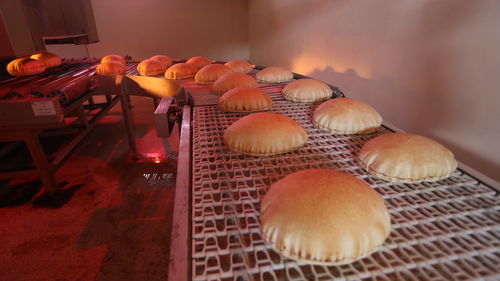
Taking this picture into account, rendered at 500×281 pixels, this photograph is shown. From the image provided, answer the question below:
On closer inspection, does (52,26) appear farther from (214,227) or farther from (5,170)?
(214,227)

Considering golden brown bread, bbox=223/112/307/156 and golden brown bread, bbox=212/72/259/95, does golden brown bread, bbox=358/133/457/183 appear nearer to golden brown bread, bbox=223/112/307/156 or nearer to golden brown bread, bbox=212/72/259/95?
golden brown bread, bbox=223/112/307/156

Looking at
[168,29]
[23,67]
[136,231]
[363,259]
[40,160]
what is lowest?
[136,231]

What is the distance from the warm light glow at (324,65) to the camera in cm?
220

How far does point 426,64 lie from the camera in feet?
5.11

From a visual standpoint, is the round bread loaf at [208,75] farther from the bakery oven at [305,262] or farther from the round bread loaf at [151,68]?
the bakery oven at [305,262]

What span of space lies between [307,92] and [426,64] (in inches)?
28.5

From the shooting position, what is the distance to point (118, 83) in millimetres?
2619

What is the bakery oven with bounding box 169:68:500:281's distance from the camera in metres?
0.64

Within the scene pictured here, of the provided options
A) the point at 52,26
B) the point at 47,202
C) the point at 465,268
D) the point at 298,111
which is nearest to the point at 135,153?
the point at 47,202

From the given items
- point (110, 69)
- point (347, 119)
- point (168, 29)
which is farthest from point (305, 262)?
point (168, 29)

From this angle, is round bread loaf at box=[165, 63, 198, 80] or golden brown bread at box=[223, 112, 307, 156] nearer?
golden brown bread at box=[223, 112, 307, 156]

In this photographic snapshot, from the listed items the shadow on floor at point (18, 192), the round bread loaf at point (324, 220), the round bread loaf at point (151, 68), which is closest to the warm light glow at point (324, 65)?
the round bread loaf at point (324, 220)

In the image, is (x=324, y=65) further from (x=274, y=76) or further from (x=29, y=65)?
(x=29, y=65)

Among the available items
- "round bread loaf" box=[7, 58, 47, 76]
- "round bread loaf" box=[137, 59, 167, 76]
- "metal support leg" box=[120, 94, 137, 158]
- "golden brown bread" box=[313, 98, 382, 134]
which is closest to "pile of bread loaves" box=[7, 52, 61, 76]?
"round bread loaf" box=[7, 58, 47, 76]
